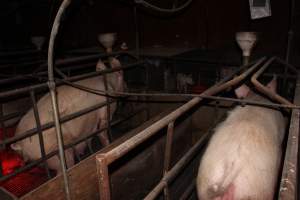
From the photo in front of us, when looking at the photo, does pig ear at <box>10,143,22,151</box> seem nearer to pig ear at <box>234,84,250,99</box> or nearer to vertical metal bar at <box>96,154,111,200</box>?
vertical metal bar at <box>96,154,111,200</box>

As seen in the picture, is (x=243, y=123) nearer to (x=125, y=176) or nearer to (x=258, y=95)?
(x=258, y=95)

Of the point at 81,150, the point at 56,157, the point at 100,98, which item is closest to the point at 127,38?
the point at 100,98

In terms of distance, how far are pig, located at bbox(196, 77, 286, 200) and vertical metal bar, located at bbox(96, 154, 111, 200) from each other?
951 millimetres

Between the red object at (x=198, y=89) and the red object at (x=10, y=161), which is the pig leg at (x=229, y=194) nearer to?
the red object at (x=10, y=161)

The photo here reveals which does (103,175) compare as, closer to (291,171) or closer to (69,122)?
(291,171)

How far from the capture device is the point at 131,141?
145 cm

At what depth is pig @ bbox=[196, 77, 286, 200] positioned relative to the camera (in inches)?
78.3

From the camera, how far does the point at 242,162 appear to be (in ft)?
6.76

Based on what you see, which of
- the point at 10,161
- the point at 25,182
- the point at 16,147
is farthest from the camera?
the point at 10,161

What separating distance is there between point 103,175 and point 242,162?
116 cm

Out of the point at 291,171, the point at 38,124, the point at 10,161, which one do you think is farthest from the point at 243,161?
the point at 10,161

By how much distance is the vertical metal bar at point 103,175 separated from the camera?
1.31 meters

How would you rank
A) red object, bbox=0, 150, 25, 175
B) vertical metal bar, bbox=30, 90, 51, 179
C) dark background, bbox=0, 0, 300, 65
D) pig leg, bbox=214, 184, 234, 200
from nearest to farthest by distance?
1. pig leg, bbox=214, 184, 234, 200
2. vertical metal bar, bbox=30, 90, 51, 179
3. red object, bbox=0, 150, 25, 175
4. dark background, bbox=0, 0, 300, 65

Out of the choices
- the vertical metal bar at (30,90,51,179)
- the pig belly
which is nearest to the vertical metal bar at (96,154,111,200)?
the pig belly
